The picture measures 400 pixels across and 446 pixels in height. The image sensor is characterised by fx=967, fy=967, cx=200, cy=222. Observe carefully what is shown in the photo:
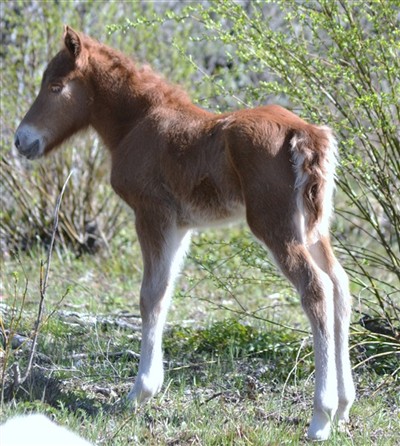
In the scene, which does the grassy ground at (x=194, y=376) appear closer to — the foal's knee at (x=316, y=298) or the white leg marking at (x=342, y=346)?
the white leg marking at (x=342, y=346)

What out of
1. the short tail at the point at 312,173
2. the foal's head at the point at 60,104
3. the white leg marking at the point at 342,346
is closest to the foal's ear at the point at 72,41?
the foal's head at the point at 60,104

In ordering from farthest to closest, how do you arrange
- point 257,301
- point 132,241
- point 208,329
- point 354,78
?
point 132,241, point 257,301, point 208,329, point 354,78

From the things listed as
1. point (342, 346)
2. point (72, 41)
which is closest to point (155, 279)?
point (342, 346)

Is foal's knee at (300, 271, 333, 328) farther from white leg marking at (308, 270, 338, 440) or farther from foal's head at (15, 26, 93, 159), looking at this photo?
foal's head at (15, 26, 93, 159)

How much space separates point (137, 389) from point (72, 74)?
2015 mm

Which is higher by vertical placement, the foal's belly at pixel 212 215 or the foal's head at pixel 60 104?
the foal's head at pixel 60 104

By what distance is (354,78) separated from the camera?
5.90 metres

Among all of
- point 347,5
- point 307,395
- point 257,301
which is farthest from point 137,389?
point 257,301

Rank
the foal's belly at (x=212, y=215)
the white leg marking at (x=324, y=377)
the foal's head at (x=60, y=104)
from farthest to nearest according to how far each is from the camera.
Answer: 1. the foal's head at (x=60, y=104)
2. the foal's belly at (x=212, y=215)
3. the white leg marking at (x=324, y=377)

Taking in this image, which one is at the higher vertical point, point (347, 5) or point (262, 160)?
point (347, 5)

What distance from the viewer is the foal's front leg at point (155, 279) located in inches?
210

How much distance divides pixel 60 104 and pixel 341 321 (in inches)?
89.2

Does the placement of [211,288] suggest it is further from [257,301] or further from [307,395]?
[307,395]

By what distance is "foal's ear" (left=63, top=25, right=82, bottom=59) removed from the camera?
5.89 m
